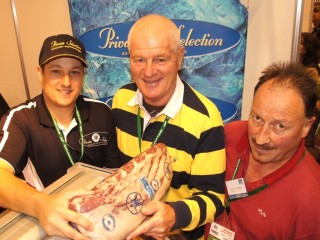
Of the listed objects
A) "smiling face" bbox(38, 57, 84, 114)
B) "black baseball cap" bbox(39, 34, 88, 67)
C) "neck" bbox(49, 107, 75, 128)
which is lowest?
"neck" bbox(49, 107, 75, 128)

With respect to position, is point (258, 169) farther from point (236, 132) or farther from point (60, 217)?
point (60, 217)

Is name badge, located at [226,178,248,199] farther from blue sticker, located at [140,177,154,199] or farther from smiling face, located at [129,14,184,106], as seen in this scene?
blue sticker, located at [140,177,154,199]

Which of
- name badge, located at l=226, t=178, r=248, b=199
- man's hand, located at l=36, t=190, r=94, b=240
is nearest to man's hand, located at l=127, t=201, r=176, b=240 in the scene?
man's hand, located at l=36, t=190, r=94, b=240

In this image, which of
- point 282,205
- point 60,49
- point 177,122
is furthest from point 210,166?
point 60,49

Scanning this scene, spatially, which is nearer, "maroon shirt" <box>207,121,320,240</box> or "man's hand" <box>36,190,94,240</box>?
"man's hand" <box>36,190,94,240</box>

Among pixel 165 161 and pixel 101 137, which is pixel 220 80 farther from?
pixel 165 161

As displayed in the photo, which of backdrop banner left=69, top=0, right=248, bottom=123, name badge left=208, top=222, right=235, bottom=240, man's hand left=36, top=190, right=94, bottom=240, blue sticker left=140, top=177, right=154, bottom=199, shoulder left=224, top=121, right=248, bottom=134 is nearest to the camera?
man's hand left=36, top=190, right=94, bottom=240

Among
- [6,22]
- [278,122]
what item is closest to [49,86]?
[278,122]

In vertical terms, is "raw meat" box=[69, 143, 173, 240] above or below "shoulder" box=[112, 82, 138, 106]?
below

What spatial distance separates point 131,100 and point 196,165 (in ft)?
1.41

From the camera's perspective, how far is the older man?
109cm

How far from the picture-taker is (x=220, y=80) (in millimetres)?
2033

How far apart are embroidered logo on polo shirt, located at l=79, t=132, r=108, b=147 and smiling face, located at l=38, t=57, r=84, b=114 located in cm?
17

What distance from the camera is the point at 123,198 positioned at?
29.0 inches
